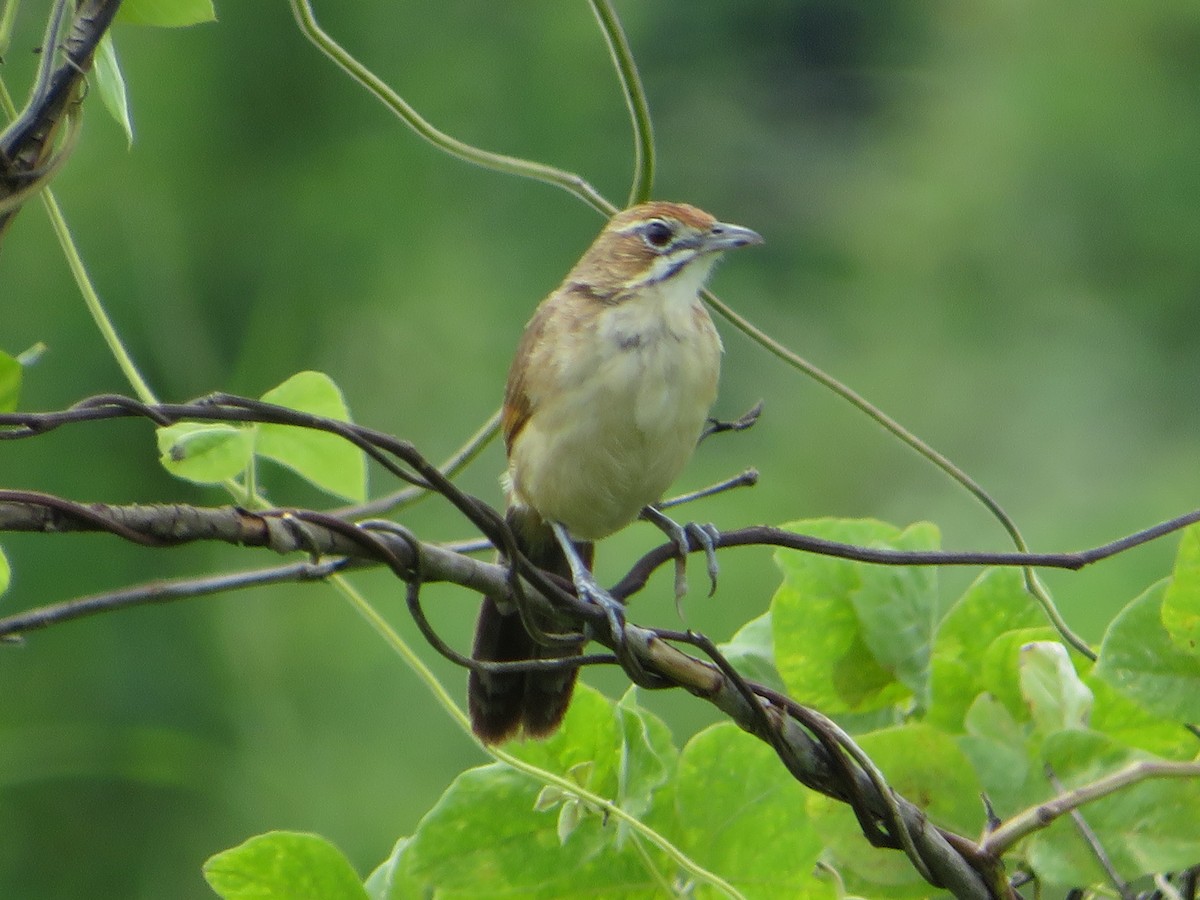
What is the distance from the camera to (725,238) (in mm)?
3094

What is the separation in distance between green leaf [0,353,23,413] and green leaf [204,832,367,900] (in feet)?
1.91

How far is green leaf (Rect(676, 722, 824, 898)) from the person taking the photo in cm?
195

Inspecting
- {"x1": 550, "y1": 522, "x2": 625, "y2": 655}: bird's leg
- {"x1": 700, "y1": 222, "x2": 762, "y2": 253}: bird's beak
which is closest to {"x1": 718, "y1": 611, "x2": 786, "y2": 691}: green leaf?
{"x1": 550, "y1": 522, "x2": 625, "y2": 655}: bird's leg

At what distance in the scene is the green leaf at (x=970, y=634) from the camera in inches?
80.9

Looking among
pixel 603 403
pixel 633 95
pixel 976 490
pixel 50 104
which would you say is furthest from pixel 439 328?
pixel 50 104

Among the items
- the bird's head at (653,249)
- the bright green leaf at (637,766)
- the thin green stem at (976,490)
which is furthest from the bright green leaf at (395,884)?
the bird's head at (653,249)

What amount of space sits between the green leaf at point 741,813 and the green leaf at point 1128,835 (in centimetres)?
33

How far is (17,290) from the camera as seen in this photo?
851 cm

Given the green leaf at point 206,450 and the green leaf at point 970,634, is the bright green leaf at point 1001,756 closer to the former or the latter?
Answer: the green leaf at point 970,634

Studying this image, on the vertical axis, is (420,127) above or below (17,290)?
above

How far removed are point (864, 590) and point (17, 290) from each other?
7.46 metres

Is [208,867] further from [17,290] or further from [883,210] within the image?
[883,210]

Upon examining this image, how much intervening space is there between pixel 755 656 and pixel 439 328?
26.9 ft

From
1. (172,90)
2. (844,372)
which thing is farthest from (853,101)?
(172,90)
